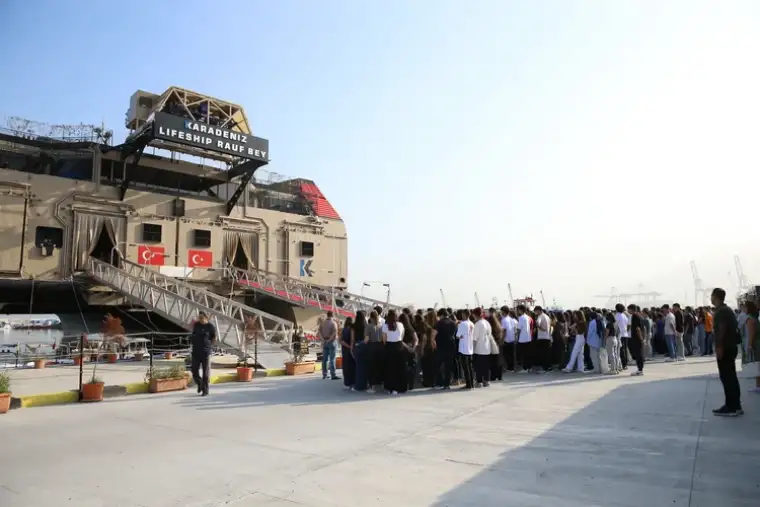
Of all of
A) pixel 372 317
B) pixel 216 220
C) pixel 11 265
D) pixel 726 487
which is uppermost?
pixel 216 220

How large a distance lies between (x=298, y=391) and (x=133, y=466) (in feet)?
17.0

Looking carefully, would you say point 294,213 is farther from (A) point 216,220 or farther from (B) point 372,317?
(B) point 372,317

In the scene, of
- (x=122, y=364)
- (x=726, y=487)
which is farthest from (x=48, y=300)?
(x=726, y=487)

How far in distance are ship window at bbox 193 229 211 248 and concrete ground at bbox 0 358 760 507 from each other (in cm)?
2027

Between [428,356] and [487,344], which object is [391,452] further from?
[487,344]

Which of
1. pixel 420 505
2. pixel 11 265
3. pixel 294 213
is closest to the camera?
pixel 420 505

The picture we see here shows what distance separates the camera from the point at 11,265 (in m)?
22.5

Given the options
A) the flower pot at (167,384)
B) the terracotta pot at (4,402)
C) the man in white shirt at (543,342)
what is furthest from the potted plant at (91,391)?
the man in white shirt at (543,342)

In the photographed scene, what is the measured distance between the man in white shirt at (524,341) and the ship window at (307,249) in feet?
71.3

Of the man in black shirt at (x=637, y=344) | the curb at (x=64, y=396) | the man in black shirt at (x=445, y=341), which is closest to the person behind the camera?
the curb at (x=64, y=396)

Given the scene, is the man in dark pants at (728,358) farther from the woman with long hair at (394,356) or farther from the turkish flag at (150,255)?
the turkish flag at (150,255)

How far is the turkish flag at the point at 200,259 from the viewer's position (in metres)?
28.2

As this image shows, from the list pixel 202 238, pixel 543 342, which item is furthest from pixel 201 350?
pixel 202 238

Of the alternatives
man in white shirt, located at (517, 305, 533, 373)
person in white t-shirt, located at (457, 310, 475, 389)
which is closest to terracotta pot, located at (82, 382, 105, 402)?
person in white t-shirt, located at (457, 310, 475, 389)
